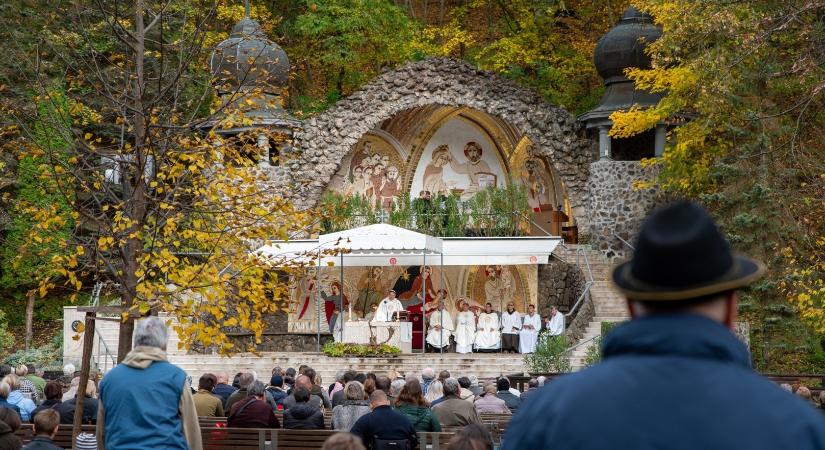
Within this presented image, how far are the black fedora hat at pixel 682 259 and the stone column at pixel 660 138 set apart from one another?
30889 millimetres

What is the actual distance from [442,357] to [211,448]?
15872 millimetres

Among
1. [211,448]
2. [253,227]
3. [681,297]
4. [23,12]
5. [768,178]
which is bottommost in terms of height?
[211,448]

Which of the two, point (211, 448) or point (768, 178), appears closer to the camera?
point (211, 448)

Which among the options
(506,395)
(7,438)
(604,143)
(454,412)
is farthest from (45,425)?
(604,143)

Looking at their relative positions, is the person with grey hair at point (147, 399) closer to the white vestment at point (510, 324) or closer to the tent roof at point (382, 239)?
the tent roof at point (382, 239)

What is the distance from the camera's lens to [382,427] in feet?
31.0

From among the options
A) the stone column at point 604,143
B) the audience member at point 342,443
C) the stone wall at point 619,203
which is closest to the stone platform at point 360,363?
the stone wall at point 619,203

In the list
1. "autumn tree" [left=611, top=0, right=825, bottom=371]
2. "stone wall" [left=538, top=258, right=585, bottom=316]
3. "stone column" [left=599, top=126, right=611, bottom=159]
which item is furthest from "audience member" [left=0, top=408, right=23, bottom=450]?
"stone column" [left=599, top=126, right=611, bottom=159]

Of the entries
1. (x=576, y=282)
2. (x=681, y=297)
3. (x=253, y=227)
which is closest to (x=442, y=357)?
(x=576, y=282)

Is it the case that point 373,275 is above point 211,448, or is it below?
above

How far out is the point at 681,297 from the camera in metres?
2.87

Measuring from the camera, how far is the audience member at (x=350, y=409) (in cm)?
1170

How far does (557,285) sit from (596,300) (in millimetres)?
2870

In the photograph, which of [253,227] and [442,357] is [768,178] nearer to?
[442,357]
